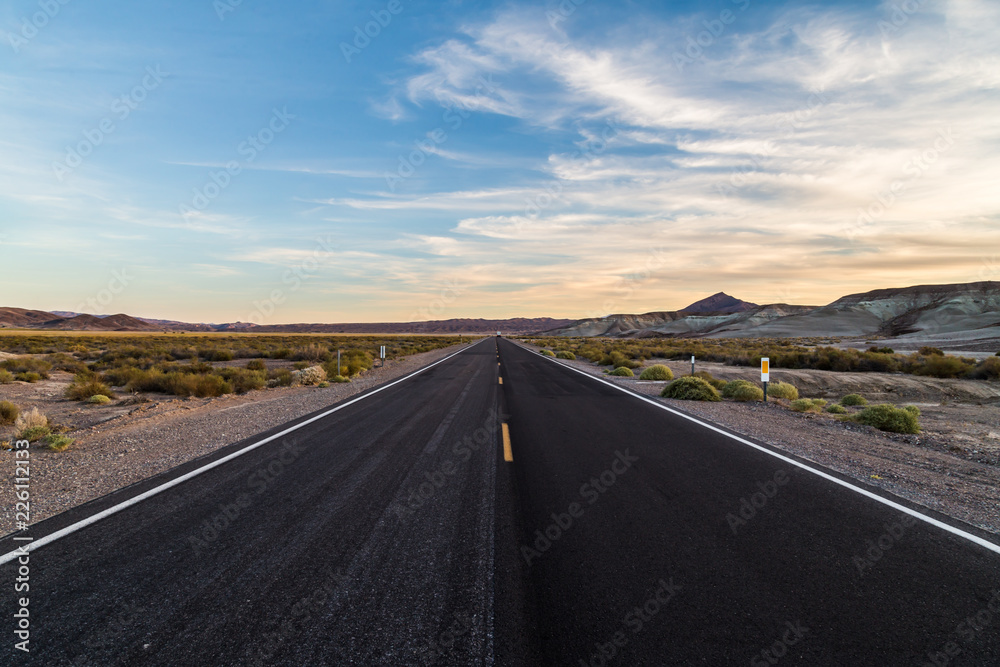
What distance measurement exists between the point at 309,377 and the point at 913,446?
1800 cm

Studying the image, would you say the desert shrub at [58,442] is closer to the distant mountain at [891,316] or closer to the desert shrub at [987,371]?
the desert shrub at [987,371]

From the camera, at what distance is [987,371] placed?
820 inches

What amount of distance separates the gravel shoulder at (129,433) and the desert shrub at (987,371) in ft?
83.4

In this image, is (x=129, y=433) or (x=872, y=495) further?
(x=129, y=433)

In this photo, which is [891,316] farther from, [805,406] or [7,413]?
[7,413]

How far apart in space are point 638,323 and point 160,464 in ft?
549

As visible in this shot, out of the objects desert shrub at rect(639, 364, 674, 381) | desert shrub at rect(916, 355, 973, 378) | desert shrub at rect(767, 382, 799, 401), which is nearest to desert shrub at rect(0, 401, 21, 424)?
desert shrub at rect(639, 364, 674, 381)

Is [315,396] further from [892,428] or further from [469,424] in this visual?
[892,428]

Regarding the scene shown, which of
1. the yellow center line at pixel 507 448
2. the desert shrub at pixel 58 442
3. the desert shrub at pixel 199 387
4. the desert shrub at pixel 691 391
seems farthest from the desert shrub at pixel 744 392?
the desert shrub at pixel 199 387

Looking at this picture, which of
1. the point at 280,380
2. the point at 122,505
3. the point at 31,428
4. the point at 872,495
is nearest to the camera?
the point at 122,505

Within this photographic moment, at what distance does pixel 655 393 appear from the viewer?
1581 centimetres

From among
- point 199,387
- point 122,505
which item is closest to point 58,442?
point 122,505

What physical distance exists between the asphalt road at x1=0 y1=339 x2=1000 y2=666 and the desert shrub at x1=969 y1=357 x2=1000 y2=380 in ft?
70.6

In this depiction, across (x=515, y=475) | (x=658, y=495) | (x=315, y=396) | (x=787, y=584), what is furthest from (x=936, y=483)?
(x=315, y=396)
